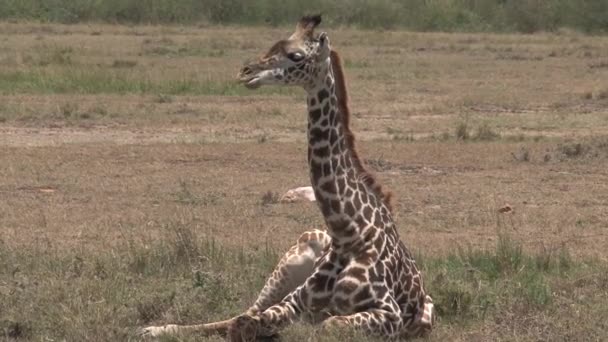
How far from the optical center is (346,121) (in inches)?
262

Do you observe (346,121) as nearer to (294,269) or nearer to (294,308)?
(294,269)

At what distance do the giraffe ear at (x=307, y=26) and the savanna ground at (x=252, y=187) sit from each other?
149 centimetres

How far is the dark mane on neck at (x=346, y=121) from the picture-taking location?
21.7 feet

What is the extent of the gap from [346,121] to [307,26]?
1.98 feet

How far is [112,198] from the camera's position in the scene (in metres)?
12.1

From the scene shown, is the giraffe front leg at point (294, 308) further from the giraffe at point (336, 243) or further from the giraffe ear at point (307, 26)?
the giraffe ear at point (307, 26)

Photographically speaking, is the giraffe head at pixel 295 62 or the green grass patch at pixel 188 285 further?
the green grass patch at pixel 188 285

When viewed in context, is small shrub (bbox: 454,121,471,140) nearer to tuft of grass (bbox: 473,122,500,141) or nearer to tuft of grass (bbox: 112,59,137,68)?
tuft of grass (bbox: 473,122,500,141)

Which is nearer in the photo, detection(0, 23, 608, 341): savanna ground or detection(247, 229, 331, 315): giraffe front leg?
detection(247, 229, 331, 315): giraffe front leg

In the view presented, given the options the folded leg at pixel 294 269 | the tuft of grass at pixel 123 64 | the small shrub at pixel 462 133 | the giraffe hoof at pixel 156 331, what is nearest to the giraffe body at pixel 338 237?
the folded leg at pixel 294 269

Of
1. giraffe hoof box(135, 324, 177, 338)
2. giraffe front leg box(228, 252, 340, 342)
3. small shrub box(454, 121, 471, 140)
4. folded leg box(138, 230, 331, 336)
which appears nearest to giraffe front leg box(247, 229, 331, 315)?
folded leg box(138, 230, 331, 336)

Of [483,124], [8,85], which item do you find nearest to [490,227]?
[483,124]

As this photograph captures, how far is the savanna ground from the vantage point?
7449 mm

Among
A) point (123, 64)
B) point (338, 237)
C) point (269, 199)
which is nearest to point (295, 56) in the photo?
point (338, 237)
